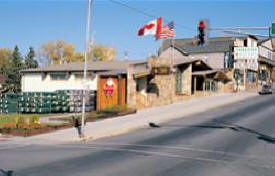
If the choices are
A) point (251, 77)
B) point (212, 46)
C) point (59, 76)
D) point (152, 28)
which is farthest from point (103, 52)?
point (152, 28)

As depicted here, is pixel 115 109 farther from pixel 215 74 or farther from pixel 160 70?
pixel 215 74

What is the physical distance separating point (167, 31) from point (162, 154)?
989 inches

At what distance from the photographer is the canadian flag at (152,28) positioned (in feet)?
→ 125

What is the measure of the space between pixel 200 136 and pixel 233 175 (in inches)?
367

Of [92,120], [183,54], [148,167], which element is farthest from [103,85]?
[183,54]

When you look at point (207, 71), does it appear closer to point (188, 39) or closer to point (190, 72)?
point (190, 72)

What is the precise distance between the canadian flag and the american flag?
705mm

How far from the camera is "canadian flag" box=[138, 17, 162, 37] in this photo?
38.2 metres

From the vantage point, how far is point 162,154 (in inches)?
634

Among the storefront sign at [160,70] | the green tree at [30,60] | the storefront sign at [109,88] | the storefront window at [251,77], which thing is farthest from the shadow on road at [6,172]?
the green tree at [30,60]

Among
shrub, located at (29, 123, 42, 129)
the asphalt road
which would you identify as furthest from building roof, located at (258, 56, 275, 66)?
shrub, located at (29, 123, 42, 129)

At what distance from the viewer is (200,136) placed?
853 inches

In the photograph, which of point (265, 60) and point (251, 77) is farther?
point (265, 60)

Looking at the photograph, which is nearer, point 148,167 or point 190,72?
point 148,167
